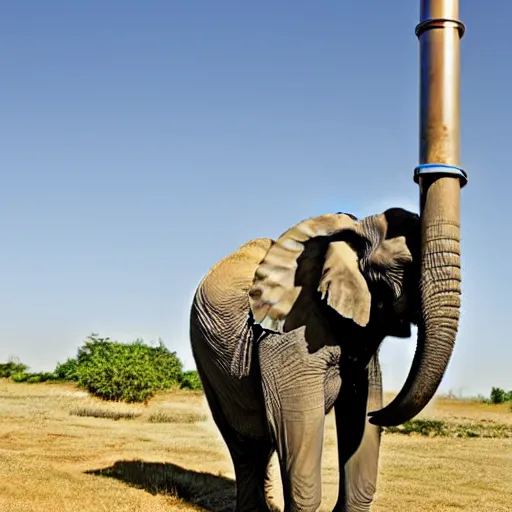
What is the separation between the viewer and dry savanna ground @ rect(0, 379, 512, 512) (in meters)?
9.66

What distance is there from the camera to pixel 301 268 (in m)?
7.27

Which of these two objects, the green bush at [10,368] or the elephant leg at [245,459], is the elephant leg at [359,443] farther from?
the green bush at [10,368]

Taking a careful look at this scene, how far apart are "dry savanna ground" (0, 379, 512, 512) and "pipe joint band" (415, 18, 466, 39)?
3.14 m

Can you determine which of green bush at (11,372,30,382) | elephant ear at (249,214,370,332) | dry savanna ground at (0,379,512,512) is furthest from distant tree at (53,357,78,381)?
elephant ear at (249,214,370,332)

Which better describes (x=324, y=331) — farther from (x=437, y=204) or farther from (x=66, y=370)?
(x=66, y=370)

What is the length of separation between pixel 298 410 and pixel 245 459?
6.63 ft

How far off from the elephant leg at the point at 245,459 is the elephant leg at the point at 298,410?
147 cm

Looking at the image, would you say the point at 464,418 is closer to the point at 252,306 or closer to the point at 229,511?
the point at 229,511

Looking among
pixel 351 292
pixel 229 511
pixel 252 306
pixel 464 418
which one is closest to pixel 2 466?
pixel 229 511

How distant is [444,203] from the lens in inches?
246

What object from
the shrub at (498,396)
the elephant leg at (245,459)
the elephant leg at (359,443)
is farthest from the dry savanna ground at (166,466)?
the shrub at (498,396)

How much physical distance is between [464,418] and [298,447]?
19085 millimetres

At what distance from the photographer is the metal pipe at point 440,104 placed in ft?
20.9

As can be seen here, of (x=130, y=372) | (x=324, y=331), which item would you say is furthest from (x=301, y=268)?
(x=130, y=372)
